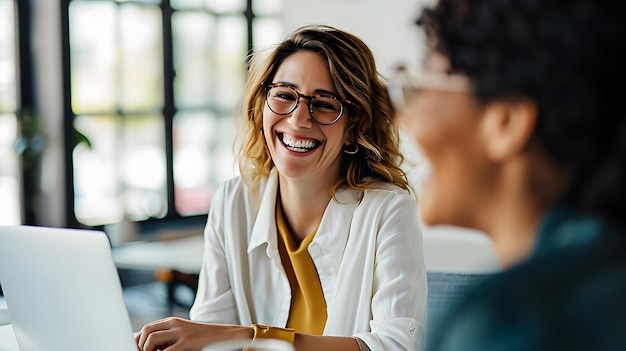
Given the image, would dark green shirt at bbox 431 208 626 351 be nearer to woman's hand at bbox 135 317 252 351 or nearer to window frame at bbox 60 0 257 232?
woman's hand at bbox 135 317 252 351

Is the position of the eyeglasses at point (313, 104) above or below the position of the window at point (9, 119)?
above

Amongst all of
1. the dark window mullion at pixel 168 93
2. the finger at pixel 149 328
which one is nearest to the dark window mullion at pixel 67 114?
the dark window mullion at pixel 168 93

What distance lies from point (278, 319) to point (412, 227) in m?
0.40

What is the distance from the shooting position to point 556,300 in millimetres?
586

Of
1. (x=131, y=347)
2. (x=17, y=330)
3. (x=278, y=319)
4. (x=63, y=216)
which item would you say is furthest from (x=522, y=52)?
(x=63, y=216)

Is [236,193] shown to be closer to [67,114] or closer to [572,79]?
[572,79]

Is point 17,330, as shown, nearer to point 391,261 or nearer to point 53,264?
point 53,264

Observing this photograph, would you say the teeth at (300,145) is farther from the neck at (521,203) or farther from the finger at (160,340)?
the neck at (521,203)

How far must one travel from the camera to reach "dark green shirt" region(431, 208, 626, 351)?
58 cm

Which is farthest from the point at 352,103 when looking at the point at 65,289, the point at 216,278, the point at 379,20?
the point at 379,20

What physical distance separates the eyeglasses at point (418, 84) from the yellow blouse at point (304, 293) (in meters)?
1.21

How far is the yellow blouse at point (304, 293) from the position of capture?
1956 millimetres

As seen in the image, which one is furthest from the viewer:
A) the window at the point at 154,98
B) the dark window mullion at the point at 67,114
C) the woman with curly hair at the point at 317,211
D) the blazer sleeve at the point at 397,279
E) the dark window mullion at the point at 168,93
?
the dark window mullion at the point at 168,93

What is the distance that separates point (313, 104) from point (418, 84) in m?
1.17
